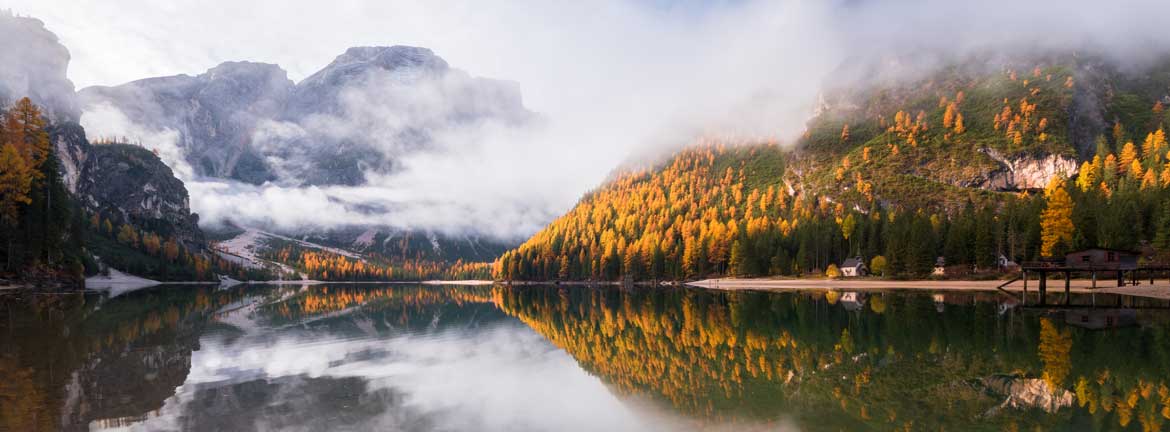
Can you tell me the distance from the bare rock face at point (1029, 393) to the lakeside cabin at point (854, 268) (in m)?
113

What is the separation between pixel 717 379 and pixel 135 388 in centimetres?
1957

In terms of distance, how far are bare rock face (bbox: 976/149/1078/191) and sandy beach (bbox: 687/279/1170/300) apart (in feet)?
317

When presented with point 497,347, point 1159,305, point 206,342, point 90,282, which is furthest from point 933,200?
point 90,282

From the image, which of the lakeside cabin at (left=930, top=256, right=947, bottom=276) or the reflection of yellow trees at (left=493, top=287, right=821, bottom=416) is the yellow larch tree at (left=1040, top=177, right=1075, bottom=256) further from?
the reflection of yellow trees at (left=493, top=287, right=821, bottom=416)

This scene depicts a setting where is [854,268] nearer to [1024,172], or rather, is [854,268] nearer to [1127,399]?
[1024,172]

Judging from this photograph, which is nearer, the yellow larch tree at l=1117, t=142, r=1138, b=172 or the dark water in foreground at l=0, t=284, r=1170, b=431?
the dark water in foreground at l=0, t=284, r=1170, b=431

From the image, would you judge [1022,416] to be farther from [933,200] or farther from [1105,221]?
[933,200]

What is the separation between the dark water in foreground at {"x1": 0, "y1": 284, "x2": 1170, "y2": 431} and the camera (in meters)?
15.3

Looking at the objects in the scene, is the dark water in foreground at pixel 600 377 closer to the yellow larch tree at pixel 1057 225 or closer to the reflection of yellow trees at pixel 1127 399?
the reflection of yellow trees at pixel 1127 399

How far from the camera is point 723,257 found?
157500 mm

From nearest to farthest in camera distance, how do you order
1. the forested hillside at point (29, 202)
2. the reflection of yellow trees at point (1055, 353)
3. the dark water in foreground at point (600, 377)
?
the dark water in foreground at point (600, 377)
the reflection of yellow trees at point (1055, 353)
the forested hillside at point (29, 202)

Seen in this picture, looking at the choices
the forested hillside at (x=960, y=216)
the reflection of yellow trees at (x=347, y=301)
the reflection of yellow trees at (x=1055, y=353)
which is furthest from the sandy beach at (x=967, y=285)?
the reflection of yellow trees at (x=347, y=301)

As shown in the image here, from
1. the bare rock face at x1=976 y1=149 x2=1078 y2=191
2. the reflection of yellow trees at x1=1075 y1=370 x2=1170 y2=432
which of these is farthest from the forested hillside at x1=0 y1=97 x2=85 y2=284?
the bare rock face at x1=976 y1=149 x2=1078 y2=191

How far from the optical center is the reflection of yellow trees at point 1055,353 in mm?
20000
